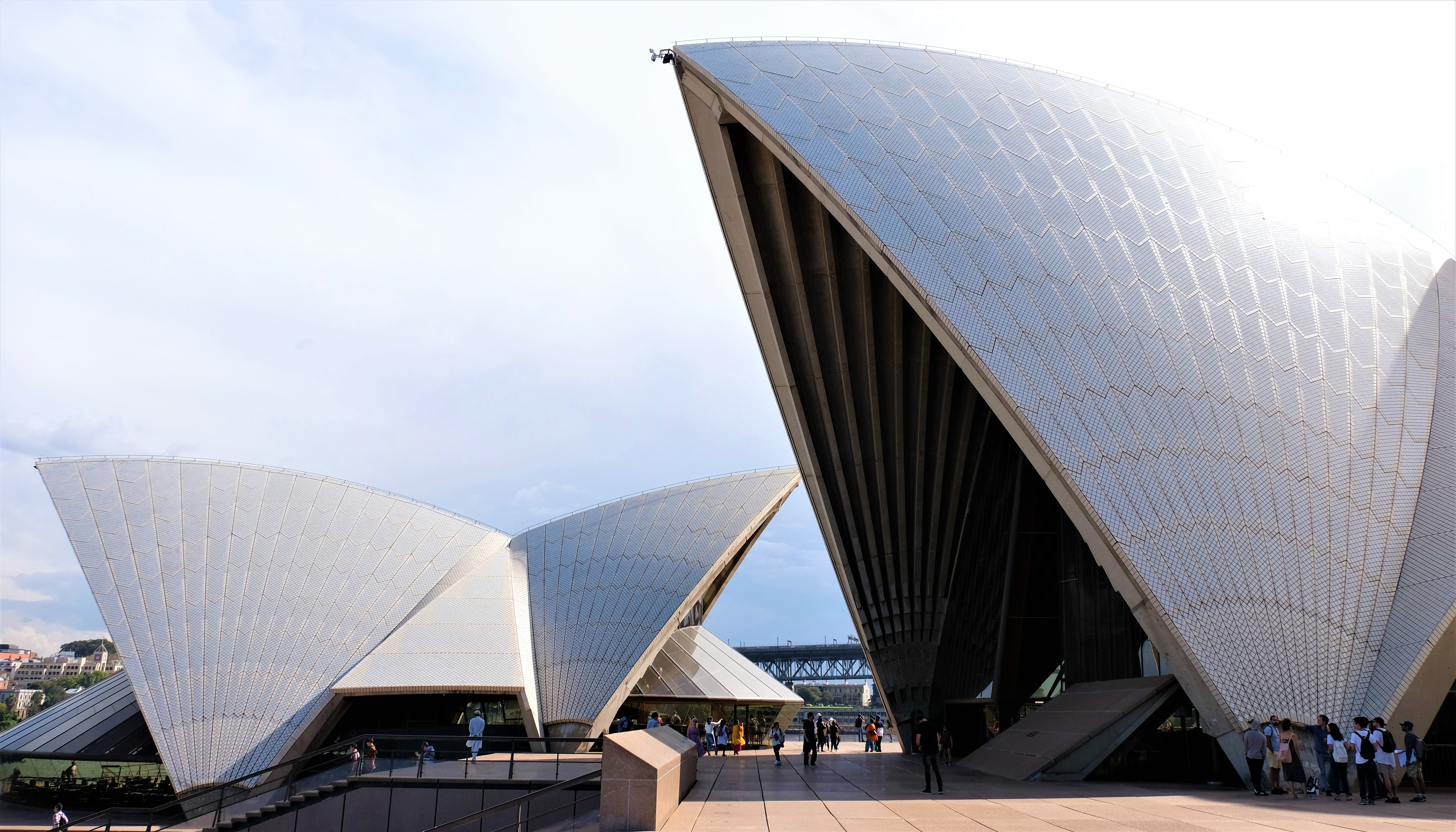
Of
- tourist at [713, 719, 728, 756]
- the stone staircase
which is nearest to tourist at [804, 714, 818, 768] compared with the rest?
tourist at [713, 719, 728, 756]

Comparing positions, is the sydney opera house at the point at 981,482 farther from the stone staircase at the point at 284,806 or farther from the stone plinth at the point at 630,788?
the stone plinth at the point at 630,788

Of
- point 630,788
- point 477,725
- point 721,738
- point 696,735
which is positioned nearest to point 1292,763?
point 630,788

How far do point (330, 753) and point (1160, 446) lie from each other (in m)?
16.0

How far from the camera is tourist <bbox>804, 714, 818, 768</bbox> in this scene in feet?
70.4

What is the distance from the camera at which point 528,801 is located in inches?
479

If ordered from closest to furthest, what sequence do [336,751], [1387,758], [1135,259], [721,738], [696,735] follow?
[1387,758] → [336,751] → [1135,259] → [696,735] → [721,738]

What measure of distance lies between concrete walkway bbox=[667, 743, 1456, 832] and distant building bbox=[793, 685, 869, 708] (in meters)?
140

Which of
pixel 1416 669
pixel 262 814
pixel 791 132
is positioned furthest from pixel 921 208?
pixel 262 814

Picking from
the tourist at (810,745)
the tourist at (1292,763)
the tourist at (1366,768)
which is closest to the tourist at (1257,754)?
the tourist at (1292,763)

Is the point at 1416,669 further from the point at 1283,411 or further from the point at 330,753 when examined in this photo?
the point at 330,753

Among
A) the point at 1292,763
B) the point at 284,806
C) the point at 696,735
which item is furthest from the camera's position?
the point at 696,735

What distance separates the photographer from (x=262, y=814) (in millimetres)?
17578

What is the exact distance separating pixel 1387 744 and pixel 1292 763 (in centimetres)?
119

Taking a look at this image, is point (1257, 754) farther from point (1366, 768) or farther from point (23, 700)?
point (23, 700)
